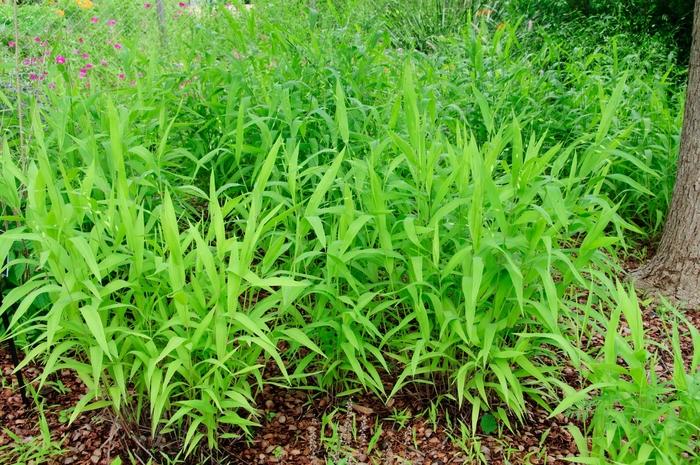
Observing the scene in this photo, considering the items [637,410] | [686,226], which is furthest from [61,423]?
[686,226]

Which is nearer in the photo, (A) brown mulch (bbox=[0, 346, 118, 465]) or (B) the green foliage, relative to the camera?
(B) the green foliage

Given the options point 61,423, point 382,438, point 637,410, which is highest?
point 637,410

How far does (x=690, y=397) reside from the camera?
161 centimetres

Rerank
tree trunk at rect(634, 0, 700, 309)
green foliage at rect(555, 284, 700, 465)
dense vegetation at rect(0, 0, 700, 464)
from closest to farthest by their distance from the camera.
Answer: green foliage at rect(555, 284, 700, 465) → dense vegetation at rect(0, 0, 700, 464) → tree trunk at rect(634, 0, 700, 309)

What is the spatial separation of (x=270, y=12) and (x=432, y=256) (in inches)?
189

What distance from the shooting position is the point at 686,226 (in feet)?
9.29

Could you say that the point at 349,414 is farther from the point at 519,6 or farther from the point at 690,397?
the point at 519,6

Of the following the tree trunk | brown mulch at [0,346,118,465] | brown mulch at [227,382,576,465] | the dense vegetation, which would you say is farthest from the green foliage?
brown mulch at [0,346,118,465]

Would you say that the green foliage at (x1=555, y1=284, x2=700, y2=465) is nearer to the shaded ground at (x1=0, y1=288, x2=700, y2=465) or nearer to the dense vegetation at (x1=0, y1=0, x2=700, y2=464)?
the dense vegetation at (x1=0, y1=0, x2=700, y2=464)

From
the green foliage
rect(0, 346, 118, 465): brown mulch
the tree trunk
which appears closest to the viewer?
the green foliage

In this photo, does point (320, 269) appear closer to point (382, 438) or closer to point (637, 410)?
point (382, 438)

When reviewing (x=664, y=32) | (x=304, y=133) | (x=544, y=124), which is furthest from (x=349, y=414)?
(x=664, y=32)

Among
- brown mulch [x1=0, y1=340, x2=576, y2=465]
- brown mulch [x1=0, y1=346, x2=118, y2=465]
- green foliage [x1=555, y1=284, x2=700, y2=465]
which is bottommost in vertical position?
brown mulch [x1=0, y1=346, x2=118, y2=465]

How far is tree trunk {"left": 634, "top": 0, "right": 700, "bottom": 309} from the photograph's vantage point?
2764mm
